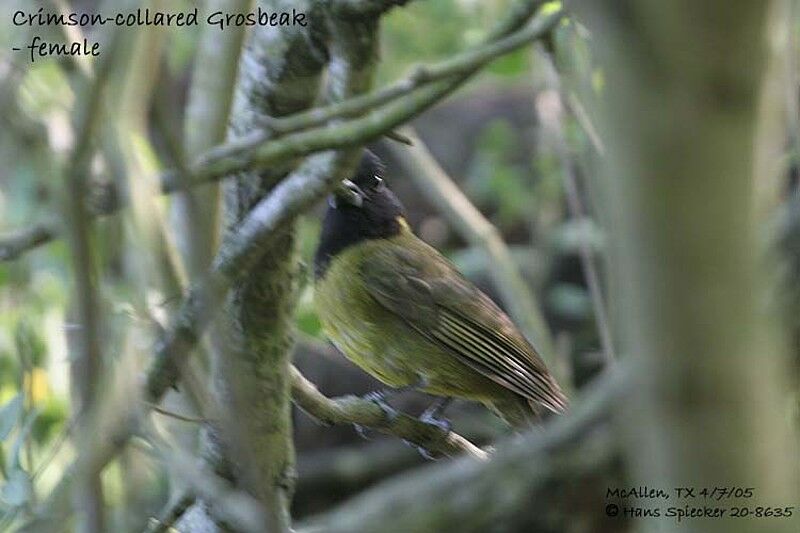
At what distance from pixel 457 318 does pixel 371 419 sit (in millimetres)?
1262

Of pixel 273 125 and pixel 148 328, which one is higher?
pixel 273 125

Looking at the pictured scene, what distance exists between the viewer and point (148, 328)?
2764 mm

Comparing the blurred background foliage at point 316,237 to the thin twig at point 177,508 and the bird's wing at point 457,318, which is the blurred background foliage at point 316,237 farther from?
the bird's wing at point 457,318

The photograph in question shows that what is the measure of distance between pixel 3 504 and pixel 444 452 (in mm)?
1373

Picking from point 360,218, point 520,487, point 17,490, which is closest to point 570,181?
point 360,218

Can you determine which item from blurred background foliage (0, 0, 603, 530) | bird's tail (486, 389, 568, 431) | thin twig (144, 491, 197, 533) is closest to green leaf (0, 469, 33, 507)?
blurred background foliage (0, 0, 603, 530)

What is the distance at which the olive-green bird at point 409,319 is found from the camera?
167 inches

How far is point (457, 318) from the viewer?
14.8ft

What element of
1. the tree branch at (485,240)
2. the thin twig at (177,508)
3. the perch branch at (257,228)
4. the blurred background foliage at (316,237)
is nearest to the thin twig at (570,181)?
the blurred background foliage at (316,237)

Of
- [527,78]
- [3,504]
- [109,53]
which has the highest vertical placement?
[527,78]

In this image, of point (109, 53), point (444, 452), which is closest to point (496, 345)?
point (444, 452)

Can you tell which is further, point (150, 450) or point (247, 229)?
point (247, 229)

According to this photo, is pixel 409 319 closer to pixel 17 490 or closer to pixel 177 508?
pixel 177 508

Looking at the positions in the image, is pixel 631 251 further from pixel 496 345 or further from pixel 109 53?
pixel 496 345
